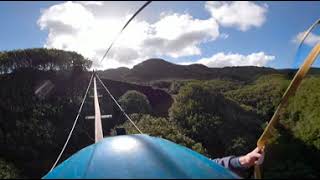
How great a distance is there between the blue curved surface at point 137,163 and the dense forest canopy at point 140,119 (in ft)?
34.0

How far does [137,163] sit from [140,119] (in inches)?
689

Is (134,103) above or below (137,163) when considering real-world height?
below

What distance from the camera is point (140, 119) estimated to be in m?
20.0

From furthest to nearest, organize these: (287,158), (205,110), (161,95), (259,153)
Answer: (161,95)
(205,110)
(287,158)
(259,153)

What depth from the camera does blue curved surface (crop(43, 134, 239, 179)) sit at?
2408mm

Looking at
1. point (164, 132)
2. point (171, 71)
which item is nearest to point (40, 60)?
point (164, 132)

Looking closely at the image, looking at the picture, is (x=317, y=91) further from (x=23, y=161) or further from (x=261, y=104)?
(x=23, y=161)

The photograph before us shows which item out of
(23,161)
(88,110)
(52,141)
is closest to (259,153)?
(23,161)

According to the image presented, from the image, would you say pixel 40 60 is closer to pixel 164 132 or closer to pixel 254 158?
pixel 164 132

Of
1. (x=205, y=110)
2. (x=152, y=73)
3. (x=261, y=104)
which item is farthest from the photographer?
(x=152, y=73)

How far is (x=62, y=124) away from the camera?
20.6 m

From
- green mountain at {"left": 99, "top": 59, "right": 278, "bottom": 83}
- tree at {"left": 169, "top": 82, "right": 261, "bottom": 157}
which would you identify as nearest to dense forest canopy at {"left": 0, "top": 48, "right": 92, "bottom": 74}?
tree at {"left": 169, "top": 82, "right": 261, "bottom": 157}

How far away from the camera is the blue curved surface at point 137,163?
241cm

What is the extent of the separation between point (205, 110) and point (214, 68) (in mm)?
32074
